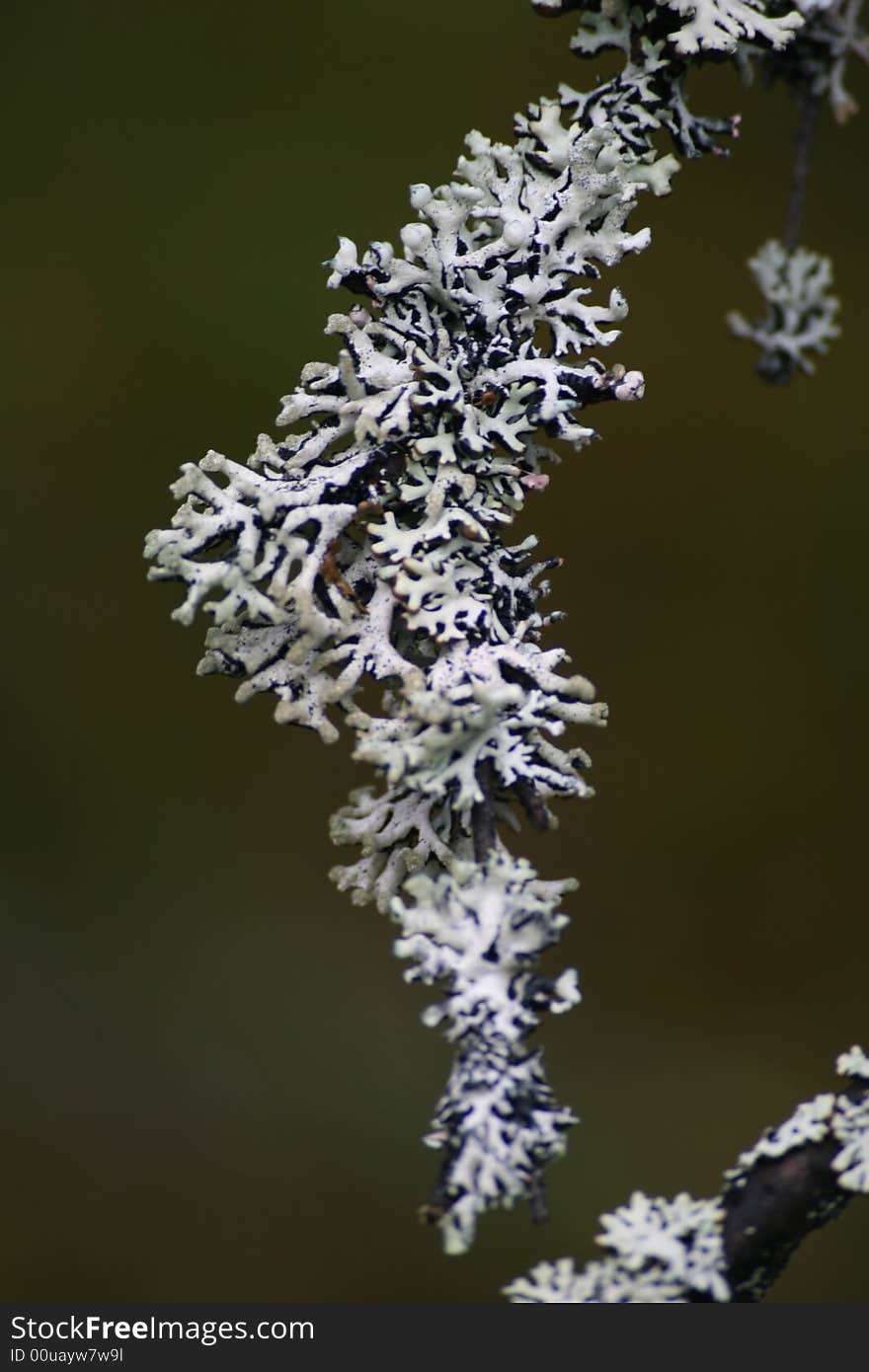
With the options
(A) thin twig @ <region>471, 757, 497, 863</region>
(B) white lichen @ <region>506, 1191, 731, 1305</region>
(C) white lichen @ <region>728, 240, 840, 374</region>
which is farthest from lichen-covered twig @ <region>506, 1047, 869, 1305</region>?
(C) white lichen @ <region>728, 240, 840, 374</region>

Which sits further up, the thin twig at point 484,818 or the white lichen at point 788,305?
the white lichen at point 788,305

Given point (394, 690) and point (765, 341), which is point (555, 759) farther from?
point (765, 341)

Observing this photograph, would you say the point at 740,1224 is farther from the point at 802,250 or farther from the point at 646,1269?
the point at 802,250

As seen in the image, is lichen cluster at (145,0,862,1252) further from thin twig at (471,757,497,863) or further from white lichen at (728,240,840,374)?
white lichen at (728,240,840,374)

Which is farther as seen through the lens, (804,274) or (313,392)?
(804,274)

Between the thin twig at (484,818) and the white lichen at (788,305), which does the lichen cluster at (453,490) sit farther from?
the white lichen at (788,305)

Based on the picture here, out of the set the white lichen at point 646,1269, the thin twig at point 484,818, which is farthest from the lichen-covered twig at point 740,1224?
the thin twig at point 484,818

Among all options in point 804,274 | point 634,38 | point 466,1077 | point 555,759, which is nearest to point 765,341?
point 804,274
